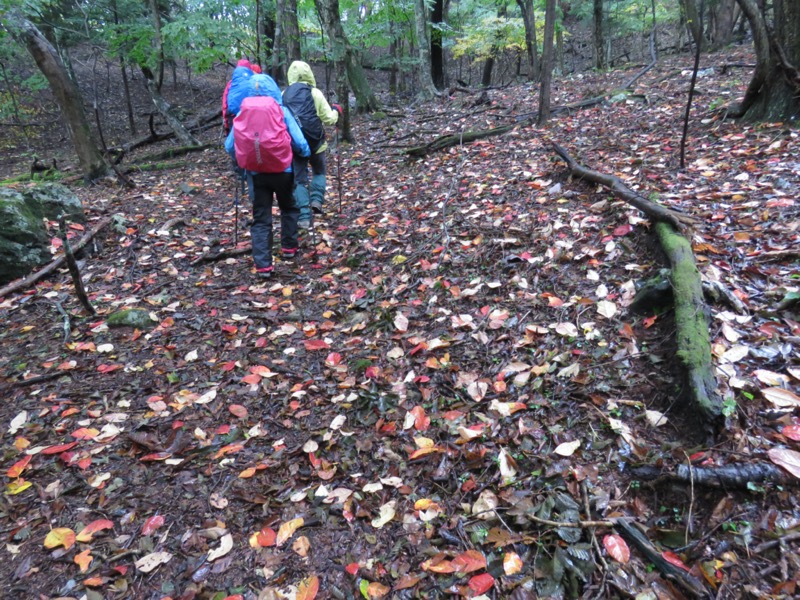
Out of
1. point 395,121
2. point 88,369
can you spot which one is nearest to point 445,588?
point 88,369

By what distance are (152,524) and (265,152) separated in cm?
356

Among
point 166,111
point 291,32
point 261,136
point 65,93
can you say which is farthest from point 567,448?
point 166,111

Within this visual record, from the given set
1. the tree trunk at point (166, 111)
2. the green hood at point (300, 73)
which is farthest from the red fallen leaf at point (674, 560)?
the tree trunk at point (166, 111)

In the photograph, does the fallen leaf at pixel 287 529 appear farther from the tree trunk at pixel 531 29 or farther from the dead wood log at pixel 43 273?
the tree trunk at pixel 531 29

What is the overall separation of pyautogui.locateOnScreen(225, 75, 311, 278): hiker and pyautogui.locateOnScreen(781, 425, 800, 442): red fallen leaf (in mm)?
4662

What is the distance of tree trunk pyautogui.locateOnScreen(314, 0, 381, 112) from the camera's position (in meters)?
9.05

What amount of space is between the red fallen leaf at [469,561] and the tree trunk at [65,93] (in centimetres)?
975

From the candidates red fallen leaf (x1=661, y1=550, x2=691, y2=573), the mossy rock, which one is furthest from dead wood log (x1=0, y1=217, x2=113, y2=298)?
red fallen leaf (x1=661, y1=550, x2=691, y2=573)

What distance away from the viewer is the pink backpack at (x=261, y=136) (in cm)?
454

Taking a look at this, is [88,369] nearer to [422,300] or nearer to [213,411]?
[213,411]

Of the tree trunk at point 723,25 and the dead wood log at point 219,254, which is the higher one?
the tree trunk at point 723,25

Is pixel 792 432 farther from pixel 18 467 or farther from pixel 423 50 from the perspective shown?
pixel 423 50

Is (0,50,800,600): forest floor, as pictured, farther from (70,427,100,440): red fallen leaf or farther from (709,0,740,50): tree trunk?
(709,0,740,50): tree trunk

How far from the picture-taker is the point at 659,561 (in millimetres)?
1912
